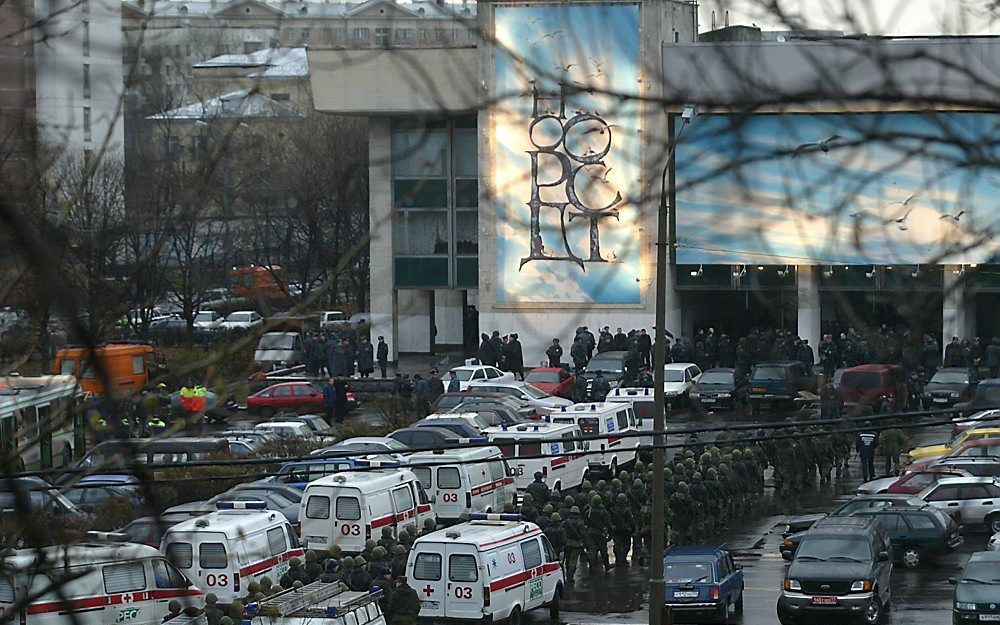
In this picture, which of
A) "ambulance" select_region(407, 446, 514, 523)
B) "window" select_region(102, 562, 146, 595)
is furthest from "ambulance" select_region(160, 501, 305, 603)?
"ambulance" select_region(407, 446, 514, 523)

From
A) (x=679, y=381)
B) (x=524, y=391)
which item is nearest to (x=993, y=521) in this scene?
(x=524, y=391)

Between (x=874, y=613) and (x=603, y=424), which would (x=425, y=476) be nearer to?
(x=603, y=424)

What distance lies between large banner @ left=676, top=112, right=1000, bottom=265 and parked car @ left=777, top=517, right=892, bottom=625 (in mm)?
11879

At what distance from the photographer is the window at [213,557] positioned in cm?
1644

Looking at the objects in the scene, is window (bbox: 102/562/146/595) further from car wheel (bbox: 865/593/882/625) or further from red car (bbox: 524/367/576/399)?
red car (bbox: 524/367/576/399)

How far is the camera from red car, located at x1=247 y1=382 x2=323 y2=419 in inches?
1313

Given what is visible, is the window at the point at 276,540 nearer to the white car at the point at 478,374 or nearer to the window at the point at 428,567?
the window at the point at 428,567

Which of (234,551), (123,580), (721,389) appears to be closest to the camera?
(123,580)

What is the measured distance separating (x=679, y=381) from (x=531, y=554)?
1867 cm

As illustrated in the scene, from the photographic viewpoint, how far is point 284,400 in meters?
33.6

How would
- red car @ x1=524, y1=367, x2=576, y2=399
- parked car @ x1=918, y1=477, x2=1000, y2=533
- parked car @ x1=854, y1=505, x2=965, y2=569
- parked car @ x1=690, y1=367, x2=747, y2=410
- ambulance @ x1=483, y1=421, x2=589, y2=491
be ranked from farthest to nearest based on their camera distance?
red car @ x1=524, y1=367, x2=576, y2=399 → parked car @ x1=690, y1=367, x2=747, y2=410 → ambulance @ x1=483, y1=421, x2=589, y2=491 → parked car @ x1=918, y1=477, x2=1000, y2=533 → parked car @ x1=854, y1=505, x2=965, y2=569

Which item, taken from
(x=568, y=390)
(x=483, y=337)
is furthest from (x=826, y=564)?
(x=483, y=337)

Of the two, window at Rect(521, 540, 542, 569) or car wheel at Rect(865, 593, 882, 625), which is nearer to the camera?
car wheel at Rect(865, 593, 882, 625)

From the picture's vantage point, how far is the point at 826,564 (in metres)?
16.7
